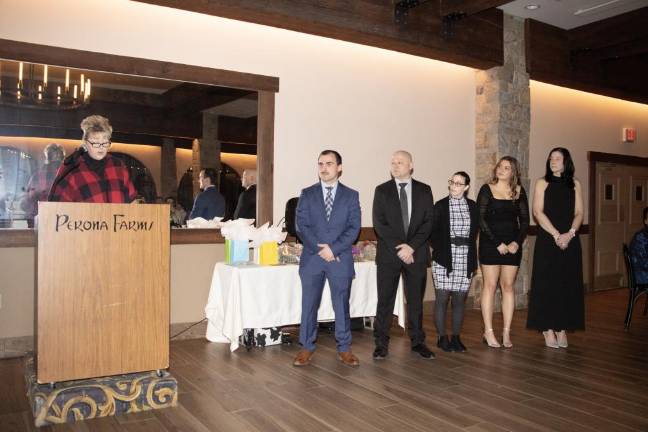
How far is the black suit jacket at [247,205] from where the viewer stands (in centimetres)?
555

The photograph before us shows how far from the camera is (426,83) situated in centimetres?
685

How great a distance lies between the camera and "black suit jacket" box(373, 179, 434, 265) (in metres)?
4.48

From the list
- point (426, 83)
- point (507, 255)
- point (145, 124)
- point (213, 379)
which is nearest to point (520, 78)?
point (426, 83)

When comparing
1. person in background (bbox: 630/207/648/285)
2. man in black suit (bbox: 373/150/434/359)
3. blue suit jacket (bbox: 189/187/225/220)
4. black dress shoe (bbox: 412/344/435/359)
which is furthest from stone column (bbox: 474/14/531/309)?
blue suit jacket (bbox: 189/187/225/220)

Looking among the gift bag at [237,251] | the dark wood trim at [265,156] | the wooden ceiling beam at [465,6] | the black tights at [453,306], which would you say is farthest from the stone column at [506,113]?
the gift bag at [237,251]

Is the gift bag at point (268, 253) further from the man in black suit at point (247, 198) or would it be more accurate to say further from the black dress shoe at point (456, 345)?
the black dress shoe at point (456, 345)

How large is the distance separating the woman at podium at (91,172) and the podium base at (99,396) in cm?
107

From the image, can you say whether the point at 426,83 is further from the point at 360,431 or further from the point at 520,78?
the point at 360,431

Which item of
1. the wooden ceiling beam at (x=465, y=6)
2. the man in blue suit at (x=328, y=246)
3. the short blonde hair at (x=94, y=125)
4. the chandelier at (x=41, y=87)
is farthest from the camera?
the wooden ceiling beam at (x=465, y=6)

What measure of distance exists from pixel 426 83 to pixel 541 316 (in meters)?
3.20

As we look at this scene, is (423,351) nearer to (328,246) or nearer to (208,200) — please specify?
(328,246)

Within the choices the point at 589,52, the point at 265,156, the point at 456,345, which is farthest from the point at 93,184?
the point at 589,52

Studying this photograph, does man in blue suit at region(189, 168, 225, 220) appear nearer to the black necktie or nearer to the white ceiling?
the black necktie

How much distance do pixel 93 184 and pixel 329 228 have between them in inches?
68.2
